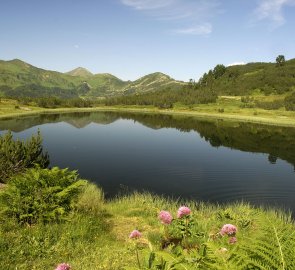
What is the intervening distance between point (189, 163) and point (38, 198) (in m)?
32.1

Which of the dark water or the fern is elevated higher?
the fern

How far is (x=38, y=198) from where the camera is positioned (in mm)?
13867

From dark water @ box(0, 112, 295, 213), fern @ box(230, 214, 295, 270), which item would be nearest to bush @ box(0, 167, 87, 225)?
fern @ box(230, 214, 295, 270)

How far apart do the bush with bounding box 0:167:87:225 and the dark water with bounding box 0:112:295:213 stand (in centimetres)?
1353

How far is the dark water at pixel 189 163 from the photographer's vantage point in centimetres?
3062

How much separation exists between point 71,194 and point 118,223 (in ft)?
9.62

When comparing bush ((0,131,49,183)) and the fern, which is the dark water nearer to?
bush ((0,131,49,183))

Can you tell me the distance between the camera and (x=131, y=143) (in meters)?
62.3

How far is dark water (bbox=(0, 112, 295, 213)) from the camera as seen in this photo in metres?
30.6

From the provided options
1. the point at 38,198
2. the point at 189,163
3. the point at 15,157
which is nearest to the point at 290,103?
the point at 189,163

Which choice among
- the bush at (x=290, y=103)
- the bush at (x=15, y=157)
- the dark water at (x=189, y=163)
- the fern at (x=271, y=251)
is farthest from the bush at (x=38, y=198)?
the bush at (x=290, y=103)

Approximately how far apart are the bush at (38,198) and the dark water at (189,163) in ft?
44.4

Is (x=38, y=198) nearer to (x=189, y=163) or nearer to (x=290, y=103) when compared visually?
(x=189, y=163)

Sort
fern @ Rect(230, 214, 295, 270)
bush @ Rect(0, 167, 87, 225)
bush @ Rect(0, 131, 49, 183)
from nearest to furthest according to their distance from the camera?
fern @ Rect(230, 214, 295, 270), bush @ Rect(0, 167, 87, 225), bush @ Rect(0, 131, 49, 183)
